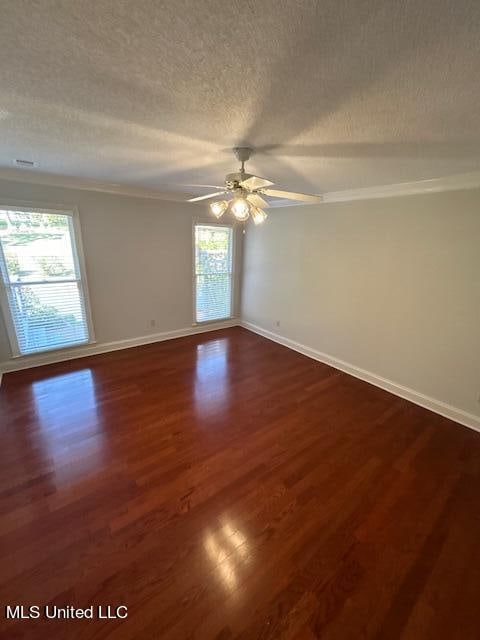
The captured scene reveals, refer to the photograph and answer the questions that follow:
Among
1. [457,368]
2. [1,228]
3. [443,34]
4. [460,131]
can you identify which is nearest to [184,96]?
[443,34]

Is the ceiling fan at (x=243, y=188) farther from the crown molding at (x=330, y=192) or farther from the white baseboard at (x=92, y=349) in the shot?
the white baseboard at (x=92, y=349)

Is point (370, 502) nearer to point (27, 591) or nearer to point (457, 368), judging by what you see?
point (457, 368)

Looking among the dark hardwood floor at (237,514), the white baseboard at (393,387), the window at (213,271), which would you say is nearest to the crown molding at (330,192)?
the window at (213,271)

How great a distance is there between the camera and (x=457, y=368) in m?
2.60

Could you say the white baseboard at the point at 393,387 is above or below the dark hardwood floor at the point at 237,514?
above

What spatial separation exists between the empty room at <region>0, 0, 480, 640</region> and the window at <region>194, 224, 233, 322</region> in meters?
0.57

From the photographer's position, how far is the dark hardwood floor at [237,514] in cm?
126

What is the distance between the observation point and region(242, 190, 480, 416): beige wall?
2.48m

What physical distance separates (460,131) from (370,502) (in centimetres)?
238

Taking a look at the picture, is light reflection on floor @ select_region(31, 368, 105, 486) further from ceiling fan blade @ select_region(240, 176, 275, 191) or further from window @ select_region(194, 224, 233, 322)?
ceiling fan blade @ select_region(240, 176, 275, 191)

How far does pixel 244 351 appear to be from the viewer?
412 centimetres

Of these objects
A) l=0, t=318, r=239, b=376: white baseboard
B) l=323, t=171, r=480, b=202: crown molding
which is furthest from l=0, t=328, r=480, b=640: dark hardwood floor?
l=323, t=171, r=480, b=202: crown molding

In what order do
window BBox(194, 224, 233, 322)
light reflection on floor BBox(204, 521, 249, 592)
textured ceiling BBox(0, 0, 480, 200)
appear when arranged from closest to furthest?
textured ceiling BBox(0, 0, 480, 200), light reflection on floor BBox(204, 521, 249, 592), window BBox(194, 224, 233, 322)

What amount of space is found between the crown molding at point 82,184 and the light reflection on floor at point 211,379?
2353 mm
